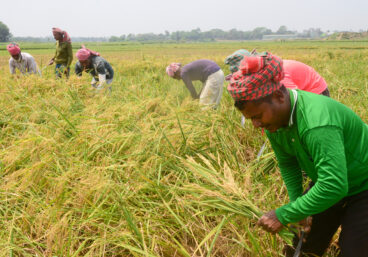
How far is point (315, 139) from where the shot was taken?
0.93m

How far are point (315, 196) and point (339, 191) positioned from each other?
0.27 feet

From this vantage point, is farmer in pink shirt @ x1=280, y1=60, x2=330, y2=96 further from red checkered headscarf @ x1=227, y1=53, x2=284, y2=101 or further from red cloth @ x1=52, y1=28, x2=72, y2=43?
red cloth @ x1=52, y1=28, x2=72, y2=43

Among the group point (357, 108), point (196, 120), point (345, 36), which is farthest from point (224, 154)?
point (345, 36)

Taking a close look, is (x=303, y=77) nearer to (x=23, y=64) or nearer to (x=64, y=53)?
(x=64, y=53)

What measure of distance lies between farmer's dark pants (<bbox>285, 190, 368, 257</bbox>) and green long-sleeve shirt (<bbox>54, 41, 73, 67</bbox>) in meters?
4.78

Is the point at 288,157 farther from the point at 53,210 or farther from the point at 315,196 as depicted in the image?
the point at 53,210

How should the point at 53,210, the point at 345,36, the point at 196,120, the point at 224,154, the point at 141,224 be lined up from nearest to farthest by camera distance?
the point at 141,224, the point at 53,210, the point at 224,154, the point at 196,120, the point at 345,36

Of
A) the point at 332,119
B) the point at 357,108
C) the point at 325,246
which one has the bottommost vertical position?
the point at 325,246

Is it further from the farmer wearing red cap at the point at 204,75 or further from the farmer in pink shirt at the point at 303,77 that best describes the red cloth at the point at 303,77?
the farmer wearing red cap at the point at 204,75

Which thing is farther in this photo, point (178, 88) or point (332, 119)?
point (178, 88)

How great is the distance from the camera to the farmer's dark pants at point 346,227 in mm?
1111

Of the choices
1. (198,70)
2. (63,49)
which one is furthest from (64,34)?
(198,70)

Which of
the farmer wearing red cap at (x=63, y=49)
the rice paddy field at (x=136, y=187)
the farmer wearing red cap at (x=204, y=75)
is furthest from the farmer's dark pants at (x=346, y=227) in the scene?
the farmer wearing red cap at (x=63, y=49)

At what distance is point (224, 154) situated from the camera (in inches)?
88.5
